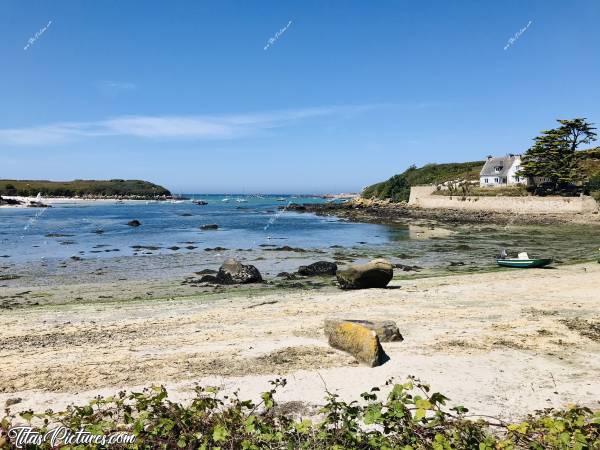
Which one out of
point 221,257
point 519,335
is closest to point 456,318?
point 519,335

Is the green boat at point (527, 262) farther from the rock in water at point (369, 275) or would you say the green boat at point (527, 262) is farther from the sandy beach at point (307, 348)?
the rock in water at point (369, 275)

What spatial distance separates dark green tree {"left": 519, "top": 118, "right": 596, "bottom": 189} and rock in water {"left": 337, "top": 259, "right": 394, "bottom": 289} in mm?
69976

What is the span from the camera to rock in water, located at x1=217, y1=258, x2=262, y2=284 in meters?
25.4

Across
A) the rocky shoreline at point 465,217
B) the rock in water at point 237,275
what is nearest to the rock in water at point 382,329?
the rock in water at point 237,275

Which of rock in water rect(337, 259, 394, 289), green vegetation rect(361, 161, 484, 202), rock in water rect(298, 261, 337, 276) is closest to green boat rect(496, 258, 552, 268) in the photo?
rock in water rect(337, 259, 394, 289)

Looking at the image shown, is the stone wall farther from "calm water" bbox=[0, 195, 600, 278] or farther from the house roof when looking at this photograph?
the house roof

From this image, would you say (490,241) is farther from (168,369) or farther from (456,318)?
(168,369)

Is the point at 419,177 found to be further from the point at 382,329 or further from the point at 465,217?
the point at 382,329

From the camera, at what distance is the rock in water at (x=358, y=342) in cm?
1063

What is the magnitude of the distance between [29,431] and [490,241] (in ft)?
152

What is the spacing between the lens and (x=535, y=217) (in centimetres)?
7069

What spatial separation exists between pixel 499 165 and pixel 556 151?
23956 mm

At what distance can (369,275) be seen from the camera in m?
22.0

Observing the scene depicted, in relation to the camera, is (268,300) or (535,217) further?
(535,217)
